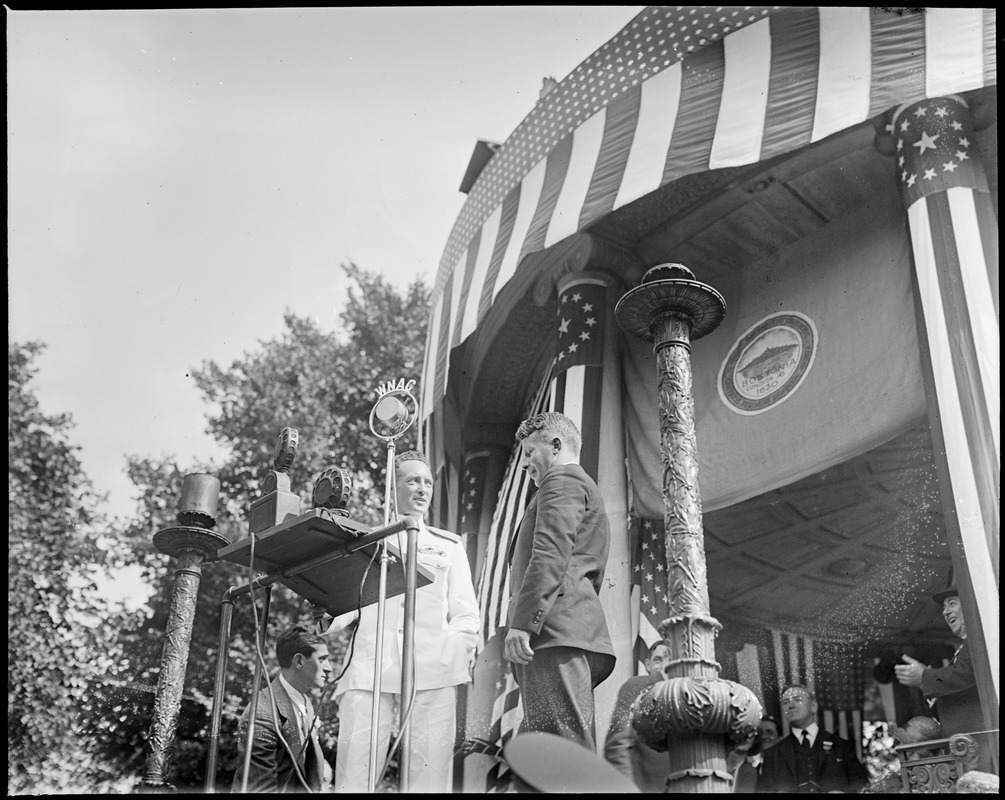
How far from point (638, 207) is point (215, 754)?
16.9 feet

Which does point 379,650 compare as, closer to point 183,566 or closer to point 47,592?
point 183,566

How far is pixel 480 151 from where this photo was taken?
8.78 m

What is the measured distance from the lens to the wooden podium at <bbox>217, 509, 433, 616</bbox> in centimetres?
427

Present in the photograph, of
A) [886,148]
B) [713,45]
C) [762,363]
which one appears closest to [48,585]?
[762,363]

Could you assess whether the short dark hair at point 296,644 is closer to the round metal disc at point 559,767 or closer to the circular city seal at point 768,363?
the round metal disc at point 559,767

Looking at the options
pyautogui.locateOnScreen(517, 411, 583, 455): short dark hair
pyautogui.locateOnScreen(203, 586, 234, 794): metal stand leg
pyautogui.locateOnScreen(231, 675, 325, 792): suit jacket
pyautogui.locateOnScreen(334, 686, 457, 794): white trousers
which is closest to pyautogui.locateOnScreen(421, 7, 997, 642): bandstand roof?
pyautogui.locateOnScreen(517, 411, 583, 455): short dark hair

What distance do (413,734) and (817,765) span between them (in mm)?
3338

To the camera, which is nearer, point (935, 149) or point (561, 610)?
point (561, 610)

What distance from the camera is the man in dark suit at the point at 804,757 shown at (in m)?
7.06

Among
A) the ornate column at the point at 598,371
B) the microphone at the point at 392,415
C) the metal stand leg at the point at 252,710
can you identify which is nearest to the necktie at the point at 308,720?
the metal stand leg at the point at 252,710

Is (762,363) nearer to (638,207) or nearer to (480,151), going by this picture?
(638,207)

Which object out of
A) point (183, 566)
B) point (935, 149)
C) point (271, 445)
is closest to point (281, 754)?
point (183, 566)

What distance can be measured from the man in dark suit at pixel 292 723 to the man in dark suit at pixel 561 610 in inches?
44.3

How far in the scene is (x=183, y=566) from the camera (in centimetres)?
634
